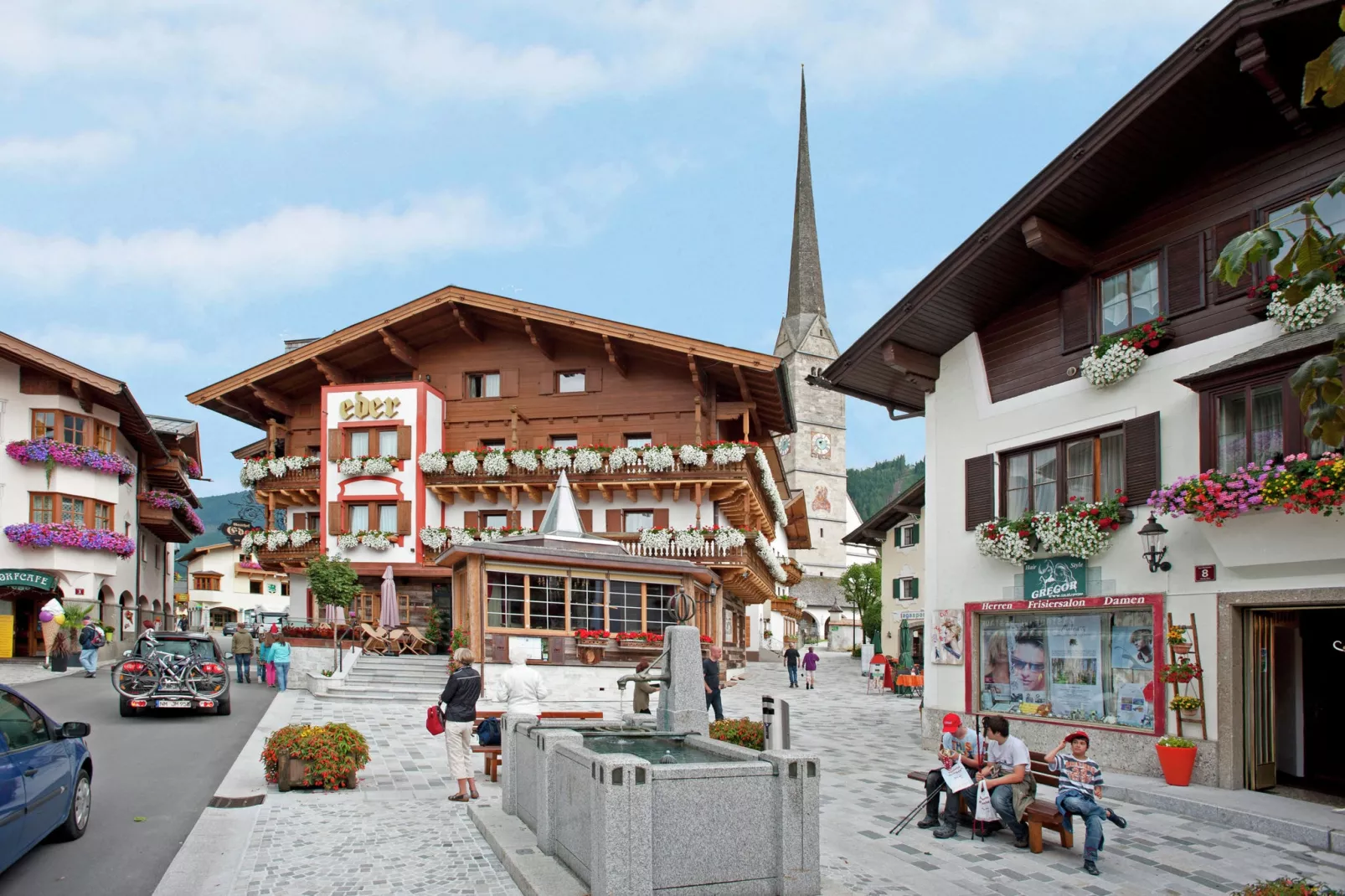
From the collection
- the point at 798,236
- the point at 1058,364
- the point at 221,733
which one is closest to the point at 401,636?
the point at 221,733

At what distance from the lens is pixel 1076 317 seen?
51.4 ft

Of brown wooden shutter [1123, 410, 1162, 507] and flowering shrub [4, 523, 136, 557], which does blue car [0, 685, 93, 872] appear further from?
flowering shrub [4, 523, 136, 557]

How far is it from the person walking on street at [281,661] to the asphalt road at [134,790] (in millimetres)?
2155

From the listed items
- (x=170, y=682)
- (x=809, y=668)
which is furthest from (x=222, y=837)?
(x=809, y=668)

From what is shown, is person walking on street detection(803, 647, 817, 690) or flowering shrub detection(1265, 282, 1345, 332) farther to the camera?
person walking on street detection(803, 647, 817, 690)

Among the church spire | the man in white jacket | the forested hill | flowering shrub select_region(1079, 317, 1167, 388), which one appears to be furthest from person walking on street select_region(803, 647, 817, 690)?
the forested hill

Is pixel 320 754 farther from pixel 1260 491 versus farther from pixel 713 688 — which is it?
pixel 1260 491

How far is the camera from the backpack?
1372cm

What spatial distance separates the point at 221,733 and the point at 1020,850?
1303 cm

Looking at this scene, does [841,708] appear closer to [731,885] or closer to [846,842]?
[846,842]

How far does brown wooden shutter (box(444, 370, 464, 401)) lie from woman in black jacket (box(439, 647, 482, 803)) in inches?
1073

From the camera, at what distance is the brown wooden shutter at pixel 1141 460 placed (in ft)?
46.1

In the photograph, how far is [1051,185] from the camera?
14.6 metres

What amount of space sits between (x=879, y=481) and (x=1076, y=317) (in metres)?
169
